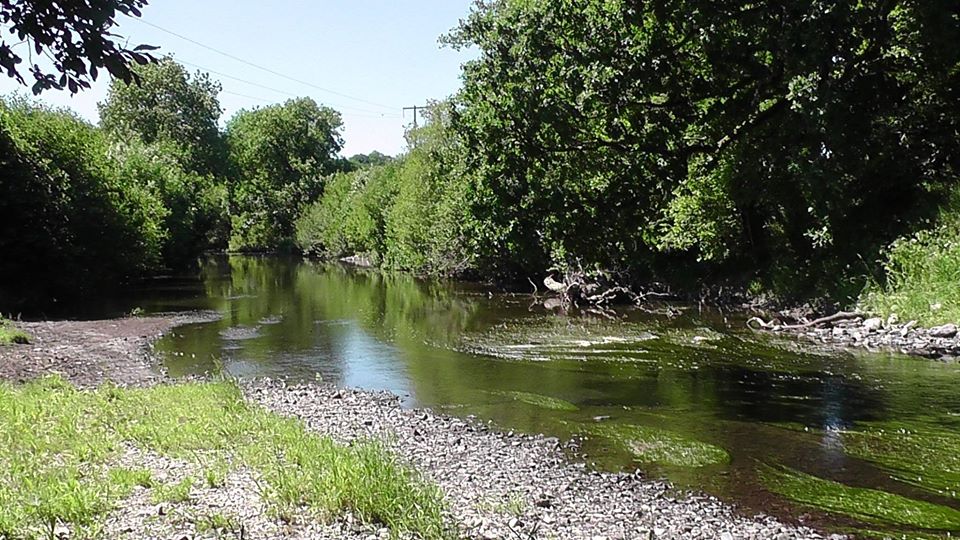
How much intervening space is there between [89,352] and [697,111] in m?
19.2

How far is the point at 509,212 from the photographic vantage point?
21922 mm

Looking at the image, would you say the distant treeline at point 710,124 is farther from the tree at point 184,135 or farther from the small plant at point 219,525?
the tree at point 184,135

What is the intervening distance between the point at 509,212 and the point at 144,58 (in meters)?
17.1

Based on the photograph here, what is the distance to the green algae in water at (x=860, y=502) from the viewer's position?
958 cm

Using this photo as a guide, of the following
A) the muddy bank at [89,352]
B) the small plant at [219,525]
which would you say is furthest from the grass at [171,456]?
the muddy bank at [89,352]

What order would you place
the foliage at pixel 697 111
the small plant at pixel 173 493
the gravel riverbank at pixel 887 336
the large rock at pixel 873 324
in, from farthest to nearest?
the large rock at pixel 873 324, the gravel riverbank at pixel 887 336, the foliage at pixel 697 111, the small plant at pixel 173 493

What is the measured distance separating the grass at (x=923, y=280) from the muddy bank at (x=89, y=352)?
21191mm

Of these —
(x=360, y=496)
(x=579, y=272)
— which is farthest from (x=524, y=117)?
(x=579, y=272)

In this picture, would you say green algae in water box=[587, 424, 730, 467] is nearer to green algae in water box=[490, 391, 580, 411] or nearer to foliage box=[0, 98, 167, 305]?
green algae in water box=[490, 391, 580, 411]

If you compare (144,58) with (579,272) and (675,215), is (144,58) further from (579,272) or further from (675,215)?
(579,272)

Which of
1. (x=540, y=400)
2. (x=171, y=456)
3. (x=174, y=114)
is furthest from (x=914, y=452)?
(x=174, y=114)

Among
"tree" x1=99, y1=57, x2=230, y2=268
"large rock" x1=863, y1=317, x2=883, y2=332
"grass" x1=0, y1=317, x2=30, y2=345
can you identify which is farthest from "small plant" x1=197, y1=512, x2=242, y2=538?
"tree" x1=99, y1=57, x2=230, y2=268

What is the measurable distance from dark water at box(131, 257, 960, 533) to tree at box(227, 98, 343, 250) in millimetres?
69428

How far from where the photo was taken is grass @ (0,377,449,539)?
8250 mm
